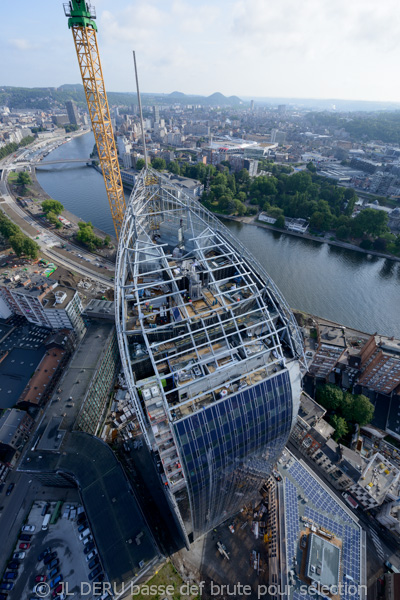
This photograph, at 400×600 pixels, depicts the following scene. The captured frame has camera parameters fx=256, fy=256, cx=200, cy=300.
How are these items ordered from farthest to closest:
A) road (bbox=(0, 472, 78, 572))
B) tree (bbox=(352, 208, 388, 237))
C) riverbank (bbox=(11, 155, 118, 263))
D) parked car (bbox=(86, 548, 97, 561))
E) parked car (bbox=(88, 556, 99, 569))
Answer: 1. tree (bbox=(352, 208, 388, 237))
2. riverbank (bbox=(11, 155, 118, 263))
3. road (bbox=(0, 472, 78, 572))
4. parked car (bbox=(86, 548, 97, 561))
5. parked car (bbox=(88, 556, 99, 569))

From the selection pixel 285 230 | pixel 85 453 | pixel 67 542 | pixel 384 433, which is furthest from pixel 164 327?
pixel 285 230

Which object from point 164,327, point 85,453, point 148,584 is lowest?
point 148,584

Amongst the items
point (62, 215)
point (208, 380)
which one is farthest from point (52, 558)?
point (62, 215)

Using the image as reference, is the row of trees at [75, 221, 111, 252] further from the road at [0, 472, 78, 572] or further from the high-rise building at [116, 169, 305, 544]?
→ the road at [0, 472, 78, 572]

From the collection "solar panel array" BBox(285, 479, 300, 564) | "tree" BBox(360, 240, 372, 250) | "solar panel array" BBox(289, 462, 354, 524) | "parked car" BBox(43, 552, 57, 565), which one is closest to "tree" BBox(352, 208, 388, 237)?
"tree" BBox(360, 240, 372, 250)

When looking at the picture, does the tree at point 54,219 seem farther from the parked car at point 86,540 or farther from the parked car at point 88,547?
the parked car at point 88,547

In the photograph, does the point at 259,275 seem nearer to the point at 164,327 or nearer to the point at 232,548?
the point at 164,327
